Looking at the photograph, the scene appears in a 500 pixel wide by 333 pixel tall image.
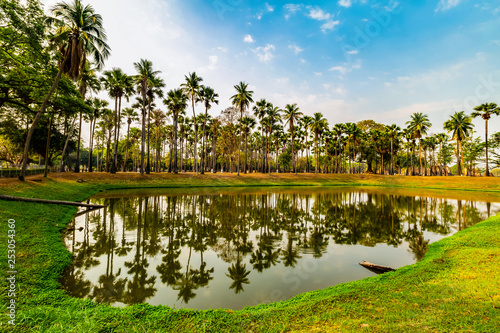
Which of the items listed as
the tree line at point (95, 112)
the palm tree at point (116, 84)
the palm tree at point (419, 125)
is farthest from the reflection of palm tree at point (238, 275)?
the palm tree at point (419, 125)

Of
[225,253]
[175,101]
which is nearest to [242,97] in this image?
[175,101]

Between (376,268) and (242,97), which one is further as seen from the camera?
(242,97)

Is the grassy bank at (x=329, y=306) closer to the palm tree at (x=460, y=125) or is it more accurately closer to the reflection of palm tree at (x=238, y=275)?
the reflection of palm tree at (x=238, y=275)

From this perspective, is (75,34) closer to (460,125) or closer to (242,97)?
(242,97)

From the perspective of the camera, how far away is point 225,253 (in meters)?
9.40

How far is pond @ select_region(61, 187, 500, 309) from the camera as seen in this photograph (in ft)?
20.6

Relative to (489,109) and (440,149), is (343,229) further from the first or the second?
(440,149)

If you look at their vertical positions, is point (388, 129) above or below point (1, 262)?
above

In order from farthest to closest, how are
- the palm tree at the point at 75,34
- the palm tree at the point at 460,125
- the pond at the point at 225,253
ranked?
1. the palm tree at the point at 460,125
2. the palm tree at the point at 75,34
3. the pond at the point at 225,253

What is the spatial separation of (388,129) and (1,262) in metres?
86.2

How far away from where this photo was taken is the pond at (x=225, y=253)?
628 centimetres

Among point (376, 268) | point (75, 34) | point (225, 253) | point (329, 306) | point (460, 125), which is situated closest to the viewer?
point (329, 306)

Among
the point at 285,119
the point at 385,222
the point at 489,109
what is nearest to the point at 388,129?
the point at 489,109

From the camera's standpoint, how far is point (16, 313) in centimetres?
448
